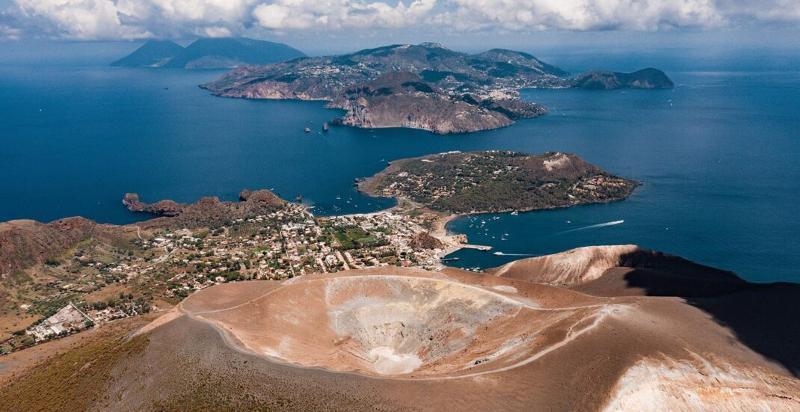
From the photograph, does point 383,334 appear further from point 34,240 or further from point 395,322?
point 34,240

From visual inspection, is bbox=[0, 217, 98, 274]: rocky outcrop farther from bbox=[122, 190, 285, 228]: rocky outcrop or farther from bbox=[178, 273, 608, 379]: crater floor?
bbox=[178, 273, 608, 379]: crater floor

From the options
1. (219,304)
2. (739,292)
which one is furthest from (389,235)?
(739,292)

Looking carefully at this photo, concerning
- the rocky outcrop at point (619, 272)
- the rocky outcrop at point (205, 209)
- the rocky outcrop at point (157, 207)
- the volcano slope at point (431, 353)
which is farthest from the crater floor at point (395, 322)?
the rocky outcrop at point (157, 207)

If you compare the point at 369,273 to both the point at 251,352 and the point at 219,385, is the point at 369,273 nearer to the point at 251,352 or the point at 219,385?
the point at 251,352

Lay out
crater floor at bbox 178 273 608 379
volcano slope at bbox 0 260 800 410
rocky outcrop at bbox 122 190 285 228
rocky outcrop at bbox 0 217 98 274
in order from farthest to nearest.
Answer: rocky outcrop at bbox 122 190 285 228 → rocky outcrop at bbox 0 217 98 274 → crater floor at bbox 178 273 608 379 → volcano slope at bbox 0 260 800 410

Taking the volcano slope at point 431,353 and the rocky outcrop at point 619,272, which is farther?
the rocky outcrop at point 619,272

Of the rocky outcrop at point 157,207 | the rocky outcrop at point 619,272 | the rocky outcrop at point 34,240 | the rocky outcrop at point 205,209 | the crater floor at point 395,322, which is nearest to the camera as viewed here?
the crater floor at point 395,322

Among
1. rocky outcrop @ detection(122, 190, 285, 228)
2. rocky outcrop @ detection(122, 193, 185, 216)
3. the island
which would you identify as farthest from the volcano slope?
rocky outcrop @ detection(122, 193, 185, 216)

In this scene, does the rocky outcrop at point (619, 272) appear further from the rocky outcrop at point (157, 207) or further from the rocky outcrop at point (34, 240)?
the rocky outcrop at point (157, 207)
